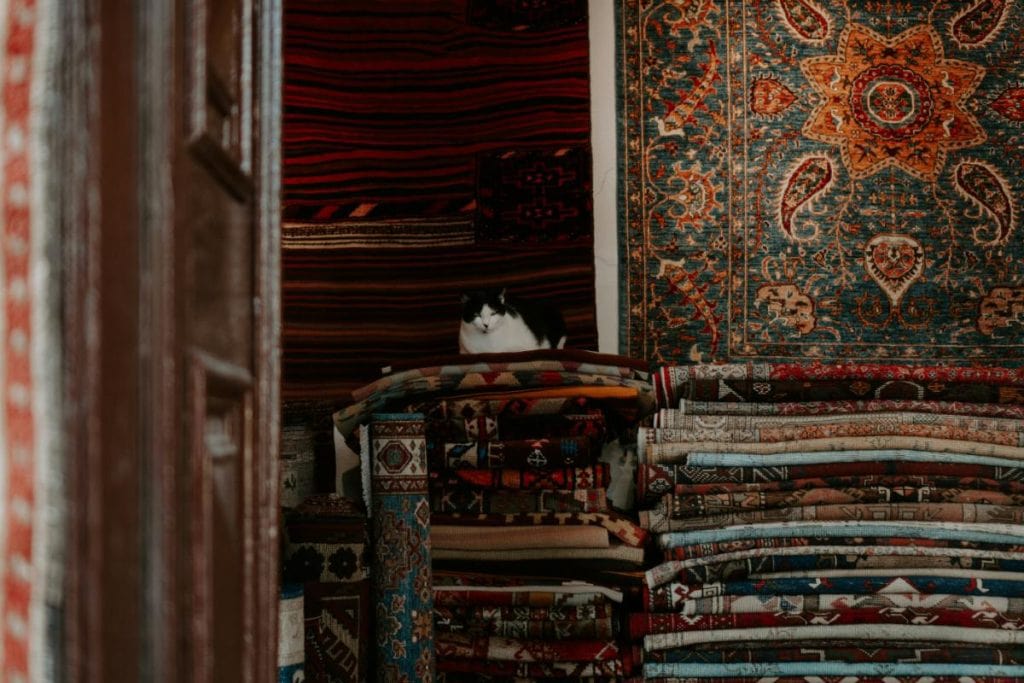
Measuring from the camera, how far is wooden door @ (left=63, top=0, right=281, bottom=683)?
0.41m

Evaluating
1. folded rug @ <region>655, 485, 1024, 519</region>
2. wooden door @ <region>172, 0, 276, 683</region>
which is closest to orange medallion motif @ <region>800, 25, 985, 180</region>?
folded rug @ <region>655, 485, 1024, 519</region>

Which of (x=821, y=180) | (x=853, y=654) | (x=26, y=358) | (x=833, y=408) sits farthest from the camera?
(x=821, y=180)

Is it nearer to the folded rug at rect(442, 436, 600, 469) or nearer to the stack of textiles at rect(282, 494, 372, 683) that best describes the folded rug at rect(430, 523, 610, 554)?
the folded rug at rect(442, 436, 600, 469)

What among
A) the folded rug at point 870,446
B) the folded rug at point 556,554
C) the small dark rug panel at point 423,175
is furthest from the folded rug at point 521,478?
the small dark rug panel at point 423,175

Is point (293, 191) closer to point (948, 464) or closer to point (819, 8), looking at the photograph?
Answer: point (819, 8)

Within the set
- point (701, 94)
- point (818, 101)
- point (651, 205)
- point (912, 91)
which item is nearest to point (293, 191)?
point (651, 205)

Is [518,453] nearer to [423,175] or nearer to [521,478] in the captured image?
[521,478]

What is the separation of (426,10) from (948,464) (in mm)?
1594

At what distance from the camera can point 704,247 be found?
236 cm

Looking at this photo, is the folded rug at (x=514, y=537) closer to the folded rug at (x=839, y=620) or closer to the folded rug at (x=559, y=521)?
the folded rug at (x=559, y=521)

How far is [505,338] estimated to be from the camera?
81.8 inches

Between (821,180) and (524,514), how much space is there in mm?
1195

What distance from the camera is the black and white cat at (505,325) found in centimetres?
209

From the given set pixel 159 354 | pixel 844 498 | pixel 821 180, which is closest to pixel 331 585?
pixel 159 354
